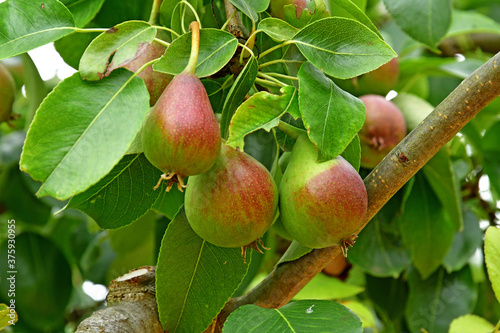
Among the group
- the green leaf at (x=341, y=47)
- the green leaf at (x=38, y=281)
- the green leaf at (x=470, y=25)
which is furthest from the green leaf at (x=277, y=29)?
the green leaf at (x=38, y=281)

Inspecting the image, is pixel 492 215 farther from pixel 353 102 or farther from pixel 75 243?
pixel 75 243

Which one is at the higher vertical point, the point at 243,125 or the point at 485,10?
the point at 243,125

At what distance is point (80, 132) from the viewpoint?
594mm

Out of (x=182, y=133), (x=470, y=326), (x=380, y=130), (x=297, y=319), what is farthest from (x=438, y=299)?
(x=182, y=133)

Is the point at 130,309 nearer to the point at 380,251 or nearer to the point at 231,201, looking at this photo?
the point at 231,201

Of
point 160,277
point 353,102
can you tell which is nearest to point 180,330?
point 160,277

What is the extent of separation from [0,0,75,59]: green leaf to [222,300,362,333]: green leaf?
437mm

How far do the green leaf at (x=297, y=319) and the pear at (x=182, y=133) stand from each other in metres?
0.20

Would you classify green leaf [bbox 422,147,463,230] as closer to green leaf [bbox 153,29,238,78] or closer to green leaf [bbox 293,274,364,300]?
green leaf [bbox 293,274,364,300]

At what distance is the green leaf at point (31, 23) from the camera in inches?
28.4

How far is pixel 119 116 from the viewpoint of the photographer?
0.61 meters

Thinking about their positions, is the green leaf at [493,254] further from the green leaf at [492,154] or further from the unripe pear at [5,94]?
the unripe pear at [5,94]

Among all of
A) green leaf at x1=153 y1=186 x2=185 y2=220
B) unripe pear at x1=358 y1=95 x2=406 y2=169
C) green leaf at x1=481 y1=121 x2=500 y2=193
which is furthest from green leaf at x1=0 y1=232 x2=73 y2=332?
green leaf at x1=481 y1=121 x2=500 y2=193

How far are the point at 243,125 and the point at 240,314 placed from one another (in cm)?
25
